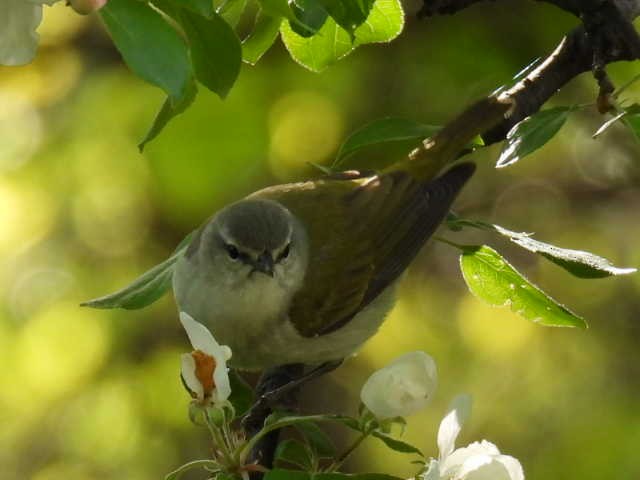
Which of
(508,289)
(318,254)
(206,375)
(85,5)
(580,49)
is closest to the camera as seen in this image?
(85,5)

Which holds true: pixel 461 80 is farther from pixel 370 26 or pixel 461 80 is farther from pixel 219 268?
pixel 370 26

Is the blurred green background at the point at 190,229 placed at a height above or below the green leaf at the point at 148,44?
below

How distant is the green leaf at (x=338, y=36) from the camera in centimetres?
230

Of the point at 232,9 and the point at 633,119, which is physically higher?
the point at 232,9

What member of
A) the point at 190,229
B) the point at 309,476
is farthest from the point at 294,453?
the point at 190,229

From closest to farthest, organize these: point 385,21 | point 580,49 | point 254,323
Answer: point 385,21 → point 580,49 → point 254,323

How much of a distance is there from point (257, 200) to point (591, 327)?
2.21 m

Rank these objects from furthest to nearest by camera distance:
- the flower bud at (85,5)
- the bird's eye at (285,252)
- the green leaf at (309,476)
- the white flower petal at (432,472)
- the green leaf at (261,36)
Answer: the bird's eye at (285,252), the green leaf at (261,36), the white flower petal at (432,472), the green leaf at (309,476), the flower bud at (85,5)

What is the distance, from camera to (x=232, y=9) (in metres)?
2.19

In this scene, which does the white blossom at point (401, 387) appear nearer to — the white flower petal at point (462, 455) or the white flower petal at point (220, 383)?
the white flower petal at point (462, 455)

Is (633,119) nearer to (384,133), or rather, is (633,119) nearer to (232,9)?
(384,133)

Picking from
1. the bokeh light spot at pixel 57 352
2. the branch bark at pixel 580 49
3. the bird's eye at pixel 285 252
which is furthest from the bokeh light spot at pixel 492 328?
the branch bark at pixel 580 49

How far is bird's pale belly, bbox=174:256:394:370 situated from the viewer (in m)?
3.16

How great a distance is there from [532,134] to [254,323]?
103 cm
